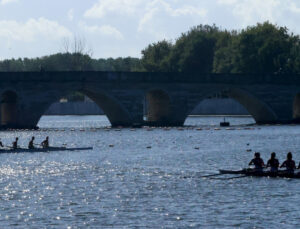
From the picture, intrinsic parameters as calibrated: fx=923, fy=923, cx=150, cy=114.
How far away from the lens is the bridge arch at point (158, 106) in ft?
484

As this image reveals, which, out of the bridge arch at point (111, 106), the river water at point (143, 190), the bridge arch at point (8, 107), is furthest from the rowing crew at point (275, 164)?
the bridge arch at point (8, 107)

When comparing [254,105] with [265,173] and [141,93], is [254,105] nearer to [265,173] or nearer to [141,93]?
[141,93]

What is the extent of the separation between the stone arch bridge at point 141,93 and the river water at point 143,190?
32.2 m

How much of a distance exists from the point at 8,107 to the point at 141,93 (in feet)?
67.6

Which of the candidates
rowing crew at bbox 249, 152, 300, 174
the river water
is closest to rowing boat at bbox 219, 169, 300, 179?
rowing crew at bbox 249, 152, 300, 174

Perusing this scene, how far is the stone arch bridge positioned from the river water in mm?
32203

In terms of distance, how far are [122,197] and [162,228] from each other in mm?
11445

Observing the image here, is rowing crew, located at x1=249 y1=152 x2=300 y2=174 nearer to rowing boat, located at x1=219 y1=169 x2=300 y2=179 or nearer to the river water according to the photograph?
rowing boat, located at x1=219 y1=169 x2=300 y2=179

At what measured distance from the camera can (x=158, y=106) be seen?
151 meters

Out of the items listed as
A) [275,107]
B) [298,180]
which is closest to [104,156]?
[298,180]

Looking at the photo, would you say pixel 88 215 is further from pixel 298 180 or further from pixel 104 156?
pixel 104 156

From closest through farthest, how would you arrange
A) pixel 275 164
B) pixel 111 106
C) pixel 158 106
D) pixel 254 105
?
pixel 275 164 < pixel 111 106 < pixel 158 106 < pixel 254 105

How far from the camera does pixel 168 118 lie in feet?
485

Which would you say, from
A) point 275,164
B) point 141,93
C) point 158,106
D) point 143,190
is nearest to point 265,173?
point 275,164
